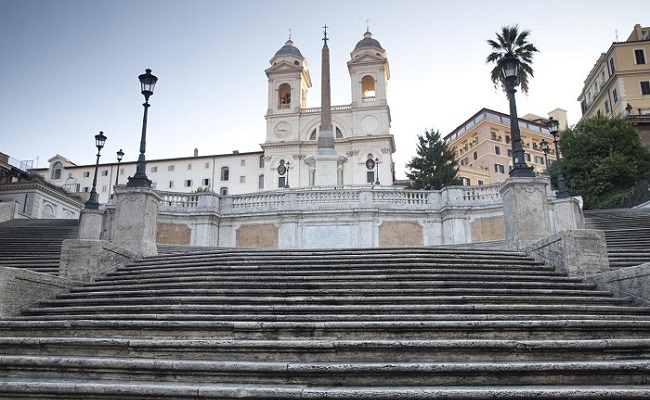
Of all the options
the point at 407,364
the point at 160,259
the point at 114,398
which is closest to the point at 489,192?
the point at 160,259

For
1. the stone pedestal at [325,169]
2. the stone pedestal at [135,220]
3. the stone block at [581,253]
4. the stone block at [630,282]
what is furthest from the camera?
the stone pedestal at [325,169]

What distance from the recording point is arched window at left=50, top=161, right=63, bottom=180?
85812 millimetres

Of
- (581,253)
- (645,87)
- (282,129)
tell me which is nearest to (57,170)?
(282,129)

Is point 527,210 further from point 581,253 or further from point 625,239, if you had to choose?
point 625,239

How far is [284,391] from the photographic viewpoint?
206 inches

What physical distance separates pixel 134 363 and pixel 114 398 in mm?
561

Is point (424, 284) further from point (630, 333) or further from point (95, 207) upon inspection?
point (95, 207)

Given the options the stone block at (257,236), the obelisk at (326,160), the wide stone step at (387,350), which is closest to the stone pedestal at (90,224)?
the stone block at (257,236)

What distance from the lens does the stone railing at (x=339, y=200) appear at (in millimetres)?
22812

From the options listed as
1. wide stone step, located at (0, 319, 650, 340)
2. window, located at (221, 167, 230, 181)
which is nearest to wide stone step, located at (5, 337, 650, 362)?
wide stone step, located at (0, 319, 650, 340)

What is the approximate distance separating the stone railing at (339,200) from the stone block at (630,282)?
14.2 meters

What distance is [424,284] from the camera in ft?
28.1

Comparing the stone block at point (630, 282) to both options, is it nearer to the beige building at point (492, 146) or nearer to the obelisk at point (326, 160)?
the obelisk at point (326, 160)

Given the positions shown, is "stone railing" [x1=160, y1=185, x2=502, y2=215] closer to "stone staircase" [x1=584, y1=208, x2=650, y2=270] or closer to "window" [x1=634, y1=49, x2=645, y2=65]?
"stone staircase" [x1=584, y1=208, x2=650, y2=270]
